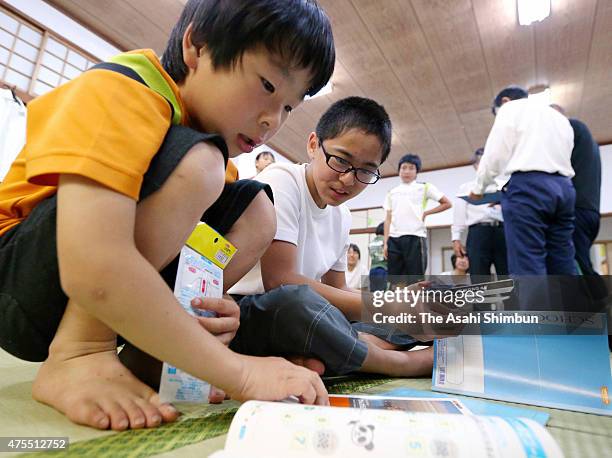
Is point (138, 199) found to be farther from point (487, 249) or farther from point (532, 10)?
point (532, 10)

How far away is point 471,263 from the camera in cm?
214

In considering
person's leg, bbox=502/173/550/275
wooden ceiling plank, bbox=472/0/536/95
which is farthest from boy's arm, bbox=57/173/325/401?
wooden ceiling plank, bbox=472/0/536/95

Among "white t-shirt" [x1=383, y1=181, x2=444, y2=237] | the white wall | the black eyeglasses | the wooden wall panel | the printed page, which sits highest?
the wooden wall panel

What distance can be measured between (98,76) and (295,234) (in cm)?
49

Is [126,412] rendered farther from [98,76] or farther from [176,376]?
[98,76]

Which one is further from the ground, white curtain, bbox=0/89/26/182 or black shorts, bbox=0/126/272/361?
white curtain, bbox=0/89/26/182

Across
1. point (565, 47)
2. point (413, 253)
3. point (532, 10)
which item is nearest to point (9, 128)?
point (413, 253)

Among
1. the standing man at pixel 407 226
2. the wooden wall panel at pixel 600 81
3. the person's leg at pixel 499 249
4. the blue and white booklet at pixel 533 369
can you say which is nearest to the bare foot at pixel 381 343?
the blue and white booklet at pixel 533 369

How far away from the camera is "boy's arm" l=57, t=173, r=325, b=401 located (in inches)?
12.1

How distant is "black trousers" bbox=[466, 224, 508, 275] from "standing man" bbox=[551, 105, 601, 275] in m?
0.53

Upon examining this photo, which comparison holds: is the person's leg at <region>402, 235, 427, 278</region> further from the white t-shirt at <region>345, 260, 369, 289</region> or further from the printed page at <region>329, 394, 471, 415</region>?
the printed page at <region>329, 394, 471, 415</region>

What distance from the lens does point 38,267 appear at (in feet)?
1.29

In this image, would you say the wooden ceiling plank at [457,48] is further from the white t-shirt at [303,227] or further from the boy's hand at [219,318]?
the boy's hand at [219,318]

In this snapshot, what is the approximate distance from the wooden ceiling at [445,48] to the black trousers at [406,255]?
137 centimetres
